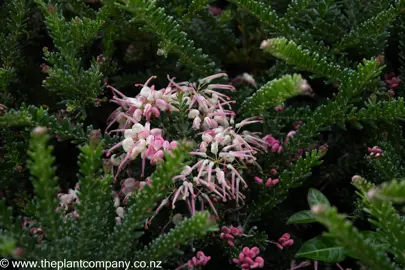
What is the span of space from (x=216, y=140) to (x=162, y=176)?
0.62 ft

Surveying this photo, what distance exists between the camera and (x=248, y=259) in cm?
72

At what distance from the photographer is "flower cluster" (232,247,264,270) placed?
0.72 metres

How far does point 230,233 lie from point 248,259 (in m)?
0.05

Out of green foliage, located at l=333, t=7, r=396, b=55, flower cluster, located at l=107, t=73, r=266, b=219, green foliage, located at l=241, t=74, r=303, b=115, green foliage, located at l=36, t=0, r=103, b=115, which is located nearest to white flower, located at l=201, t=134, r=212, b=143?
flower cluster, located at l=107, t=73, r=266, b=219

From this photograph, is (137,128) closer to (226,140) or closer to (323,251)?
(226,140)

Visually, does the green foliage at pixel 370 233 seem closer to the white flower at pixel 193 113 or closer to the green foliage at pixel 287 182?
the green foliage at pixel 287 182

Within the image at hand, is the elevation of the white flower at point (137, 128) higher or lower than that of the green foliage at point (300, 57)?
lower

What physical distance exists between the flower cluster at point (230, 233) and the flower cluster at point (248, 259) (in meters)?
0.02

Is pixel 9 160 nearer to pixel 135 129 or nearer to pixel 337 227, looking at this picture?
pixel 135 129

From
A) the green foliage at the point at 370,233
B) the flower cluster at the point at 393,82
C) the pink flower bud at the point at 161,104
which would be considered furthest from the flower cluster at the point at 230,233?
the flower cluster at the point at 393,82

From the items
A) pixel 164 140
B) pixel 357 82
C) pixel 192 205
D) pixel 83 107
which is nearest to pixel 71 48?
pixel 83 107

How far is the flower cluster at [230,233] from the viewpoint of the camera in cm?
75

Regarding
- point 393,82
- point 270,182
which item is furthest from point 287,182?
point 393,82

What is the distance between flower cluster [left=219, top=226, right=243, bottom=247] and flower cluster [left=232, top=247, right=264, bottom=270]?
2 cm
